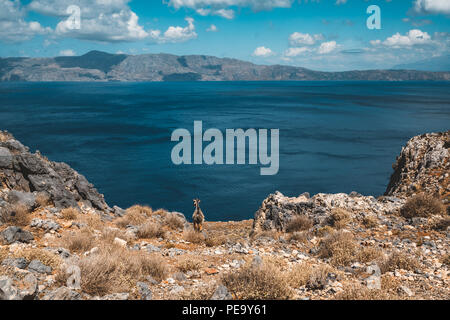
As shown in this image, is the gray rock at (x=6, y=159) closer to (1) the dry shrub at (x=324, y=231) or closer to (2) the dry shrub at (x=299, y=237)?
(2) the dry shrub at (x=299, y=237)

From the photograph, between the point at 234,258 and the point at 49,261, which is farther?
the point at 234,258

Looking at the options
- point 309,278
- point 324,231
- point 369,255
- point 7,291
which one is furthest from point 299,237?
point 7,291

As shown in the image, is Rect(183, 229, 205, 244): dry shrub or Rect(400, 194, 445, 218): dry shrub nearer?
Rect(183, 229, 205, 244): dry shrub

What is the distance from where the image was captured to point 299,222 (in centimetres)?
1399

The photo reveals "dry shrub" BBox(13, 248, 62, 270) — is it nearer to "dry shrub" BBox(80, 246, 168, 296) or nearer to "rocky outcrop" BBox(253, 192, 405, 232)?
"dry shrub" BBox(80, 246, 168, 296)

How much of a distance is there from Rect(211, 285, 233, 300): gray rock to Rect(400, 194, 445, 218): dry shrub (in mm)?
10290

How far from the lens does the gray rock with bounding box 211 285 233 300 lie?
564 centimetres

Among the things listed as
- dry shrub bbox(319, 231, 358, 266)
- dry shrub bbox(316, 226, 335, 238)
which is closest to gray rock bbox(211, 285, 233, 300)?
dry shrub bbox(319, 231, 358, 266)

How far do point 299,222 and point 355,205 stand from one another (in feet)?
8.71

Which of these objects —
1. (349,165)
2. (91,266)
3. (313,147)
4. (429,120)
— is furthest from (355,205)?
(429,120)

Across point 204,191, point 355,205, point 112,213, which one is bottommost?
point 204,191

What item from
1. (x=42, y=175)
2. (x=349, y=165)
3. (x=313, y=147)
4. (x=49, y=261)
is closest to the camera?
(x=49, y=261)

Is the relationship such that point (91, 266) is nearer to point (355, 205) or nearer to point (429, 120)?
point (355, 205)

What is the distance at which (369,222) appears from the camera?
12625mm
